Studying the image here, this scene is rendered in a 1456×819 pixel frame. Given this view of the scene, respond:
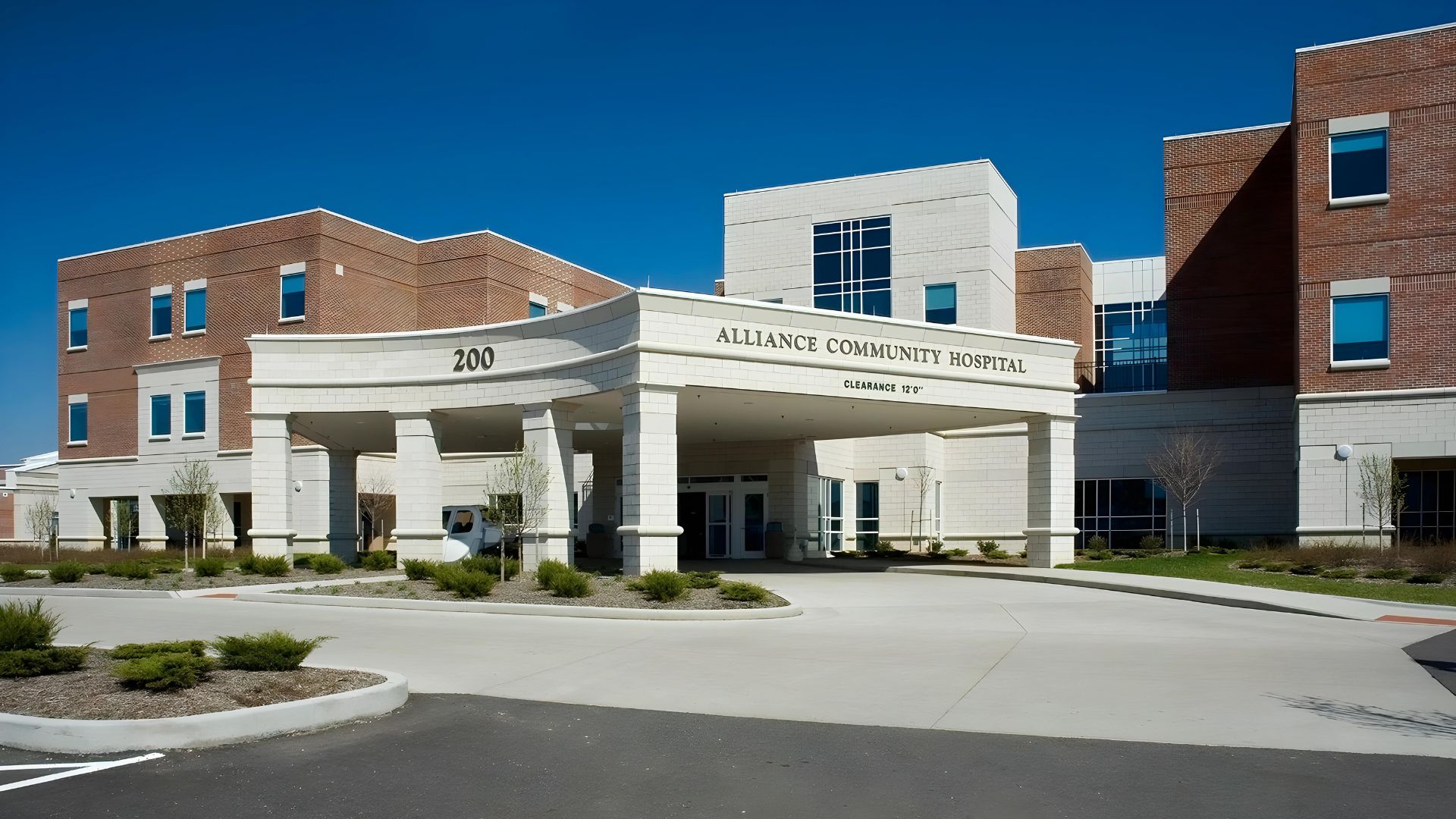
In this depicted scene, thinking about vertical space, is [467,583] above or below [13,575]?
above

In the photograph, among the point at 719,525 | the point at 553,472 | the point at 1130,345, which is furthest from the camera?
the point at 1130,345

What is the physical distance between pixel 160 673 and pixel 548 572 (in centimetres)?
1189

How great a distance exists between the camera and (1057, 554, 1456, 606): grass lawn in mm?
21156

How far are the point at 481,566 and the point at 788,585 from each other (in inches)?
275

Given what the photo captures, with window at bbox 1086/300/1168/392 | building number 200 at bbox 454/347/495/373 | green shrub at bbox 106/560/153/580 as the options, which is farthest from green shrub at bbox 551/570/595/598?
window at bbox 1086/300/1168/392

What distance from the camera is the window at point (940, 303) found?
40.4 metres

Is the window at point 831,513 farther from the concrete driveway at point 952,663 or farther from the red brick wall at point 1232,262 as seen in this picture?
the concrete driveway at point 952,663

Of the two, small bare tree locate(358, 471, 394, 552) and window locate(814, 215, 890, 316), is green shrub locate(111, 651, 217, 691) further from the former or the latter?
small bare tree locate(358, 471, 394, 552)

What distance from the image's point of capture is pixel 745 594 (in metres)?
20.2

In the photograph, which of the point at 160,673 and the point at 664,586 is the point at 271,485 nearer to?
the point at 664,586

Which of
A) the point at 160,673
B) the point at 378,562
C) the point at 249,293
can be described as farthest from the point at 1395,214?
the point at 249,293

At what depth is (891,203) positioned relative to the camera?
1634 inches

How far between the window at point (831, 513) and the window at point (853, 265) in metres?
6.78

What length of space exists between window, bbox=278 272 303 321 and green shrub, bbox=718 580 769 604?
2942 centimetres
